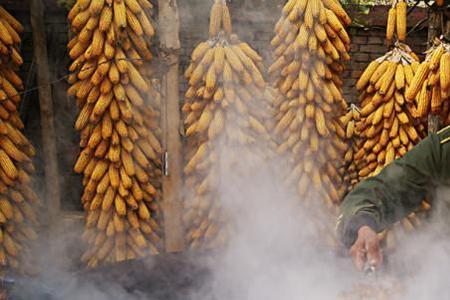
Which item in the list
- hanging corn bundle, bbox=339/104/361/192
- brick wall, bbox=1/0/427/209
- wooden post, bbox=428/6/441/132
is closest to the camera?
wooden post, bbox=428/6/441/132

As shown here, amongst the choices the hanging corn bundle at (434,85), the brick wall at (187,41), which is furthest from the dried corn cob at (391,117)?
the brick wall at (187,41)

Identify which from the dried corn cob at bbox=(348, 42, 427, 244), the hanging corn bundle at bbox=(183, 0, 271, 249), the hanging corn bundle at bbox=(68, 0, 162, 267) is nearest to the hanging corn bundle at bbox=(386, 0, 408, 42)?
the dried corn cob at bbox=(348, 42, 427, 244)

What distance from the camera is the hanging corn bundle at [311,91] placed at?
3.26 meters

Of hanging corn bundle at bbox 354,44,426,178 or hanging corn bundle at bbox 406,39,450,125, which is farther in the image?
hanging corn bundle at bbox 354,44,426,178

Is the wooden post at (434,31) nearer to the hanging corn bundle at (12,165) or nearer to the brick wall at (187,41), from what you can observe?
the brick wall at (187,41)

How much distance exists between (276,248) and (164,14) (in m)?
1.53

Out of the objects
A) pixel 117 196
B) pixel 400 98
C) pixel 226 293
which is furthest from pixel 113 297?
pixel 400 98

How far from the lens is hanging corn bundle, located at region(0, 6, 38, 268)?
3227 mm

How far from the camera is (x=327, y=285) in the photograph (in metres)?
2.68

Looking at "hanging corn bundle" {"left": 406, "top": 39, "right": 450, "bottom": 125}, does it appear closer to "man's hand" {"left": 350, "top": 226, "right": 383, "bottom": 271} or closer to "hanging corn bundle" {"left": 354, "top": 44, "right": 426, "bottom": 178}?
"hanging corn bundle" {"left": 354, "top": 44, "right": 426, "bottom": 178}

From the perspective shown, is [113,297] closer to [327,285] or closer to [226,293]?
[226,293]

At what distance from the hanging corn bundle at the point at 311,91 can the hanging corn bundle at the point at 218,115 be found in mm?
153

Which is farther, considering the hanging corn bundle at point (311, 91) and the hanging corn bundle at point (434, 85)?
the hanging corn bundle at point (311, 91)

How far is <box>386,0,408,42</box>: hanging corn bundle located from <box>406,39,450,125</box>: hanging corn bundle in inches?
8.3
